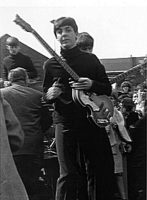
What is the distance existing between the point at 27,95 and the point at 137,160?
1.04 m

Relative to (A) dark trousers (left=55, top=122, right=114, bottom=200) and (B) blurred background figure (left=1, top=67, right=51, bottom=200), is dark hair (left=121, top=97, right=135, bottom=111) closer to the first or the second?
(B) blurred background figure (left=1, top=67, right=51, bottom=200)

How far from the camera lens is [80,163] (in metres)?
3.39

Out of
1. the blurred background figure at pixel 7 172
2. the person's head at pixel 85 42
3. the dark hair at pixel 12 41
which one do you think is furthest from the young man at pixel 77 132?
the blurred background figure at pixel 7 172

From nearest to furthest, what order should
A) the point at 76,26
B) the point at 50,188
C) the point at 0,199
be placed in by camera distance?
1. the point at 0,199
2. the point at 76,26
3. the point at 50,188

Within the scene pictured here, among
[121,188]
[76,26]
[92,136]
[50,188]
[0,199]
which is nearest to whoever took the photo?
[0,199]

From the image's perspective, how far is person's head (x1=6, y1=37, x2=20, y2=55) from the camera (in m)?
4.32

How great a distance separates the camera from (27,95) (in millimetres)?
3984

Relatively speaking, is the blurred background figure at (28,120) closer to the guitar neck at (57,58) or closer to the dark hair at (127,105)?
the guitar neck at (57,58)

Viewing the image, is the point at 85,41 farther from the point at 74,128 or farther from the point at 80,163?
the point at 80,163

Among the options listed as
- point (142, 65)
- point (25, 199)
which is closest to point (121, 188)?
point (142, 65)

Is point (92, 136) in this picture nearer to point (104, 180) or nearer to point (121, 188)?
point (104, 180)

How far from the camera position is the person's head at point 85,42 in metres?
3.82

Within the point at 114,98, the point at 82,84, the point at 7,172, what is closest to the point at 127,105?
the point at 114,98

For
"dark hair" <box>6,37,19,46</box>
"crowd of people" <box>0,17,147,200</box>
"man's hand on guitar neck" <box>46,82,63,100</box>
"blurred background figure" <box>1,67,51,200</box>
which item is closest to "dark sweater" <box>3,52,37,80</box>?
"crowd of people" <box>0,17,147,200</box>
